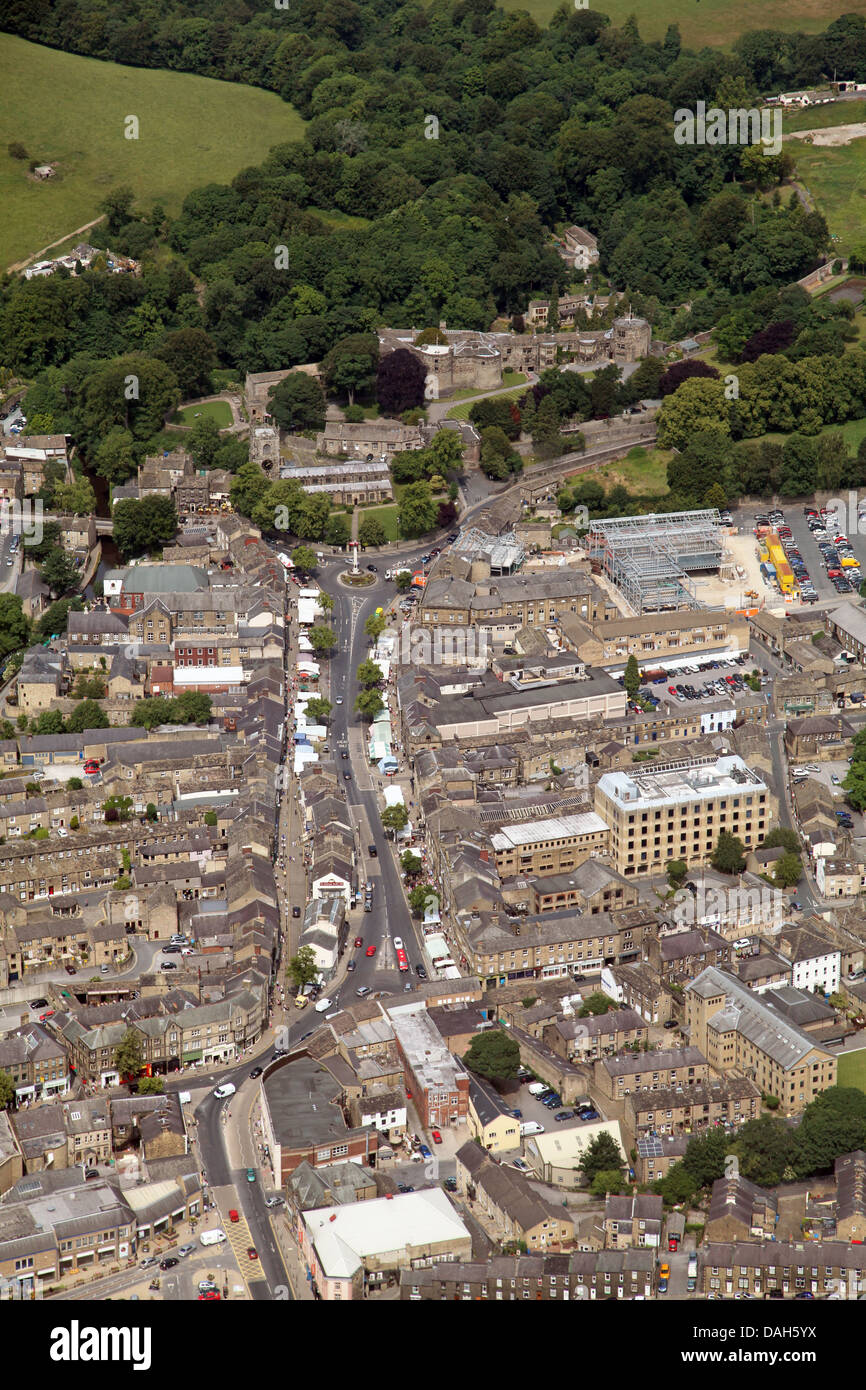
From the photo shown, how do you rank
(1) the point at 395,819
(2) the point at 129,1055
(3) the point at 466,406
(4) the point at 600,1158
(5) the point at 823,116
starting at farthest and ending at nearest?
1. (5) the point at 823,116
2. (3) the point at 466,406
3. (1) the point at 395,819
4. (2) the point at 129,1055
5. (4) the point at 600,1158

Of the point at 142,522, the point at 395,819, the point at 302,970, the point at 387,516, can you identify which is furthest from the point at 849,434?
the point at 302,970

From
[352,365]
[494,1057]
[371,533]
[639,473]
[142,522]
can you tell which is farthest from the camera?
[352,365]

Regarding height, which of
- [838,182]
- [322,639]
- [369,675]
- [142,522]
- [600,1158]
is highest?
[838,182]

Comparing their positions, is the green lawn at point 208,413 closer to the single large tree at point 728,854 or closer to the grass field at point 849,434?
the grass field at point 849,434

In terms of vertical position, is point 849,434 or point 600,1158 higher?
point 849,434

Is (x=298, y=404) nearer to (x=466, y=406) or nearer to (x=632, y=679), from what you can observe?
(x=466, y=406)

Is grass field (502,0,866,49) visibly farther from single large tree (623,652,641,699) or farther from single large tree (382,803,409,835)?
single large tree (382,803,409,835)

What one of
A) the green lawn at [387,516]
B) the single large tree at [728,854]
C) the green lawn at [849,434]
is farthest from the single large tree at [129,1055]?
the green lawn at [849,434]
